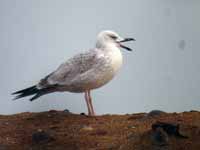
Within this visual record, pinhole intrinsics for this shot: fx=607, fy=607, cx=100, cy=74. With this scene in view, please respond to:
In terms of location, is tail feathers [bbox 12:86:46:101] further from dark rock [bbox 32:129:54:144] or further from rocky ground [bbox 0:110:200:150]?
dark rock [bbox 32:129:54:144]

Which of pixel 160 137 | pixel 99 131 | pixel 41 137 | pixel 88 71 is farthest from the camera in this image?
pixel 88 71

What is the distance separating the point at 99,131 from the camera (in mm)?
5176

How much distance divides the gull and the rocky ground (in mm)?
267

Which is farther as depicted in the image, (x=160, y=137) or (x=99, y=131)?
(x=99, y=131)

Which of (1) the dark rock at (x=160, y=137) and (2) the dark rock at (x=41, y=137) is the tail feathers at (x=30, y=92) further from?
(1) the dark rock at (x=160, y=137)

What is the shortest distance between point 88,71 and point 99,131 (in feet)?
3.79

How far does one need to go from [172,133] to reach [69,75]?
79.3 inches

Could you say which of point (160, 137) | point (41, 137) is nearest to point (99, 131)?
point (41, 137)

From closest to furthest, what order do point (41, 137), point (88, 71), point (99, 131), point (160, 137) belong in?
point (160, 137)
point (41, 137)
point (99, 131)
point (88, 71)

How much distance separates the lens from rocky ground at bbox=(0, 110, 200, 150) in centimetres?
450

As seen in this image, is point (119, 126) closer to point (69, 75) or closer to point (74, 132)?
point (74, 132)

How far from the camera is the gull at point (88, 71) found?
6.20 m

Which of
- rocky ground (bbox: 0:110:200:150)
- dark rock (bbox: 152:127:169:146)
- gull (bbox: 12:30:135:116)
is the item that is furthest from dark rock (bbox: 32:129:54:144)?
A: gull (bbox: 12:30:135:116)

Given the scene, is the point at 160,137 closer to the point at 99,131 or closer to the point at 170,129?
the point at 170,129
